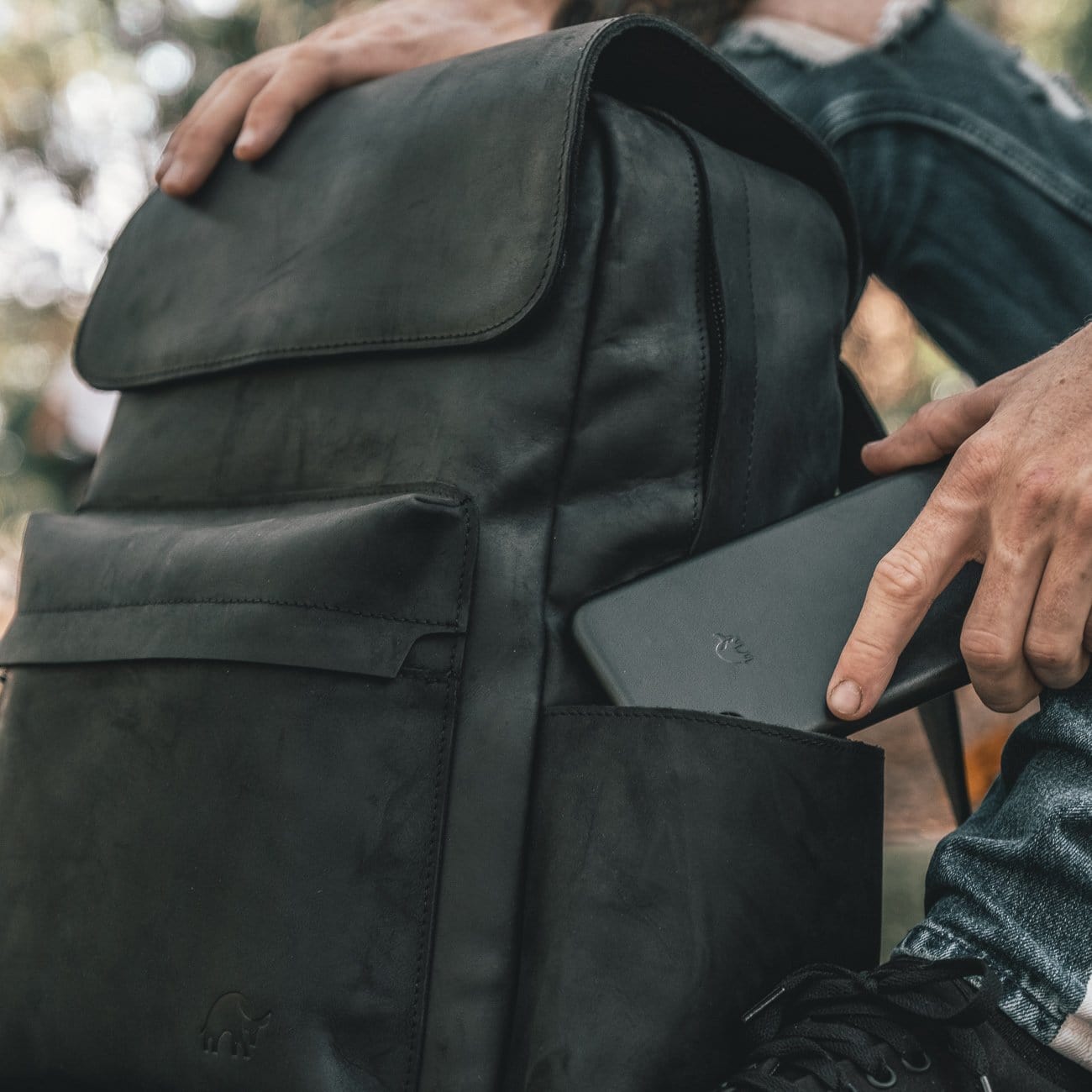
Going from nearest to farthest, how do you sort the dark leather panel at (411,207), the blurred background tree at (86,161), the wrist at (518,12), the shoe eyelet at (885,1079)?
1. the shoe eyelet at (885,1079)
2. the dark leather panel at (411,207)
3. the wrist at (518,12)
4. the blurred background tree at (86,161)

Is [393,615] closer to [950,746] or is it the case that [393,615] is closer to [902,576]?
[902,576]

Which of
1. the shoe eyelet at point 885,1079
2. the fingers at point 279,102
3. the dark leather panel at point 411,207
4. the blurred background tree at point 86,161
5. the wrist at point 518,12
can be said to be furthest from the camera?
the blurred background tree at point 86,161

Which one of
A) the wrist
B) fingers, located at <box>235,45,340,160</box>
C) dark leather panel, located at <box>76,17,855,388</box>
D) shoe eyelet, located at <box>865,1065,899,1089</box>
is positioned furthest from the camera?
the wrist

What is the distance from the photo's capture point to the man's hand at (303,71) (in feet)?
2.92

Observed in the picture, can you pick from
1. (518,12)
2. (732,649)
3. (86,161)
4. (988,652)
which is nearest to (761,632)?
(732,649)

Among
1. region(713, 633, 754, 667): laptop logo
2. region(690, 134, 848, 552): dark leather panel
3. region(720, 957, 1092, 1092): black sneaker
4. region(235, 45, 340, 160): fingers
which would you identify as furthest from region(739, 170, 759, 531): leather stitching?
region(235, 45, 340, 160): fingers

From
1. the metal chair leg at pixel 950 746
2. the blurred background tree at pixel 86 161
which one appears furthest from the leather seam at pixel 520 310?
the blurred background tree at pixel 86 161

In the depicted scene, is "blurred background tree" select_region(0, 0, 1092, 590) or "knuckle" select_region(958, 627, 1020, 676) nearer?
"knuckle" select_region(958, 627, 1020, 676)

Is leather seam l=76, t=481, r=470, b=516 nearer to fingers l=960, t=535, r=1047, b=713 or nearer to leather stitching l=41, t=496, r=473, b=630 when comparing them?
leather stitching l=41, t=496, r=473, b=630

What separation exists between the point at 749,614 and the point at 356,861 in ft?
1.00

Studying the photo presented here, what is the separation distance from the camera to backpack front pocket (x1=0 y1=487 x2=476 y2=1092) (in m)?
0.62

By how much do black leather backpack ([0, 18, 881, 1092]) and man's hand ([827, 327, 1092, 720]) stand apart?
85mm

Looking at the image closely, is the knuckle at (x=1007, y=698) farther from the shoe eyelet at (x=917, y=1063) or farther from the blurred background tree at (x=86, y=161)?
the blurred background tree at (x=86, y=161)

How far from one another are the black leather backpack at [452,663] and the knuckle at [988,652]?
9 centimetres
